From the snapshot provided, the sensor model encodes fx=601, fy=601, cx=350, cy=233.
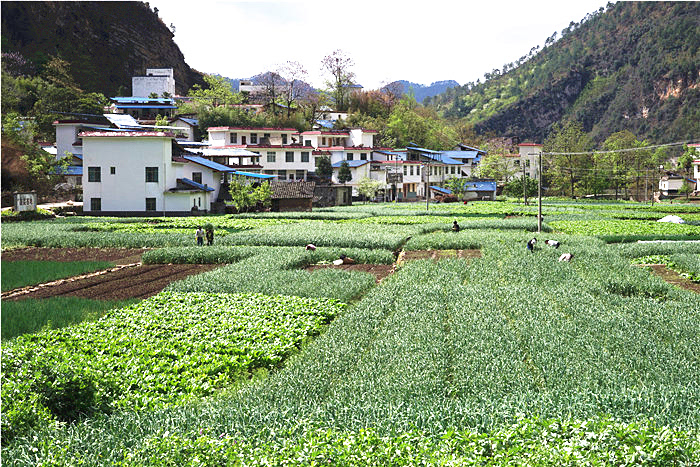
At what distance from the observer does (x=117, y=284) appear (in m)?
20.8

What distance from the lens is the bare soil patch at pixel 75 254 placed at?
87.0ft

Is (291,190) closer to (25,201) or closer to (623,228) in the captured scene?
(25,201)

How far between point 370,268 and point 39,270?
12.7 m

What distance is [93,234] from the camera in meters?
32.5

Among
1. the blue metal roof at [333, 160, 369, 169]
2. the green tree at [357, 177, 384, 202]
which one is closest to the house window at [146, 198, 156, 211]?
the green tree at [357, 177, 384, 202]

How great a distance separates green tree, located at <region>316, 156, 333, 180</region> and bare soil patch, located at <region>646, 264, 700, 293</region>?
52521 millimetres

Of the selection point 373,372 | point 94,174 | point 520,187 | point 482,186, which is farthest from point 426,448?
point 482,186

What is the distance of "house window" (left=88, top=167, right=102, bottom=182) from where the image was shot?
48375 millimetres

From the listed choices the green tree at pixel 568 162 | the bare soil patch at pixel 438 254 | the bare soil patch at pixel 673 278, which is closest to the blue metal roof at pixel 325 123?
the green tree at pixel 568 162

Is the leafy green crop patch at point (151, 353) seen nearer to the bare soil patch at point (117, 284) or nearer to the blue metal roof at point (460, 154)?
the bare soil patch at point (117, 284)

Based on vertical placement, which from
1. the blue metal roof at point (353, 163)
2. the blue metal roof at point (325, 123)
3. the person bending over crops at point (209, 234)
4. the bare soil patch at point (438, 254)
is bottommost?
the bare soil patch at point (438, 254)

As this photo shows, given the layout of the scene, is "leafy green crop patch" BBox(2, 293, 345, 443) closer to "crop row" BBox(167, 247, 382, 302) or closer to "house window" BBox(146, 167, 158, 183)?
Answer: "crop row" BBox(167, 247, 382, 302)

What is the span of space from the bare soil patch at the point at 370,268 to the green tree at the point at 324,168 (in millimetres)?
49268

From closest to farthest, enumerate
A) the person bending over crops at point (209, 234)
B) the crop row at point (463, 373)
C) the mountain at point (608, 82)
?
the crop row at point (463, 373) < the person bending over crops at point (209, 234) < the mountain at point (608, 82)
